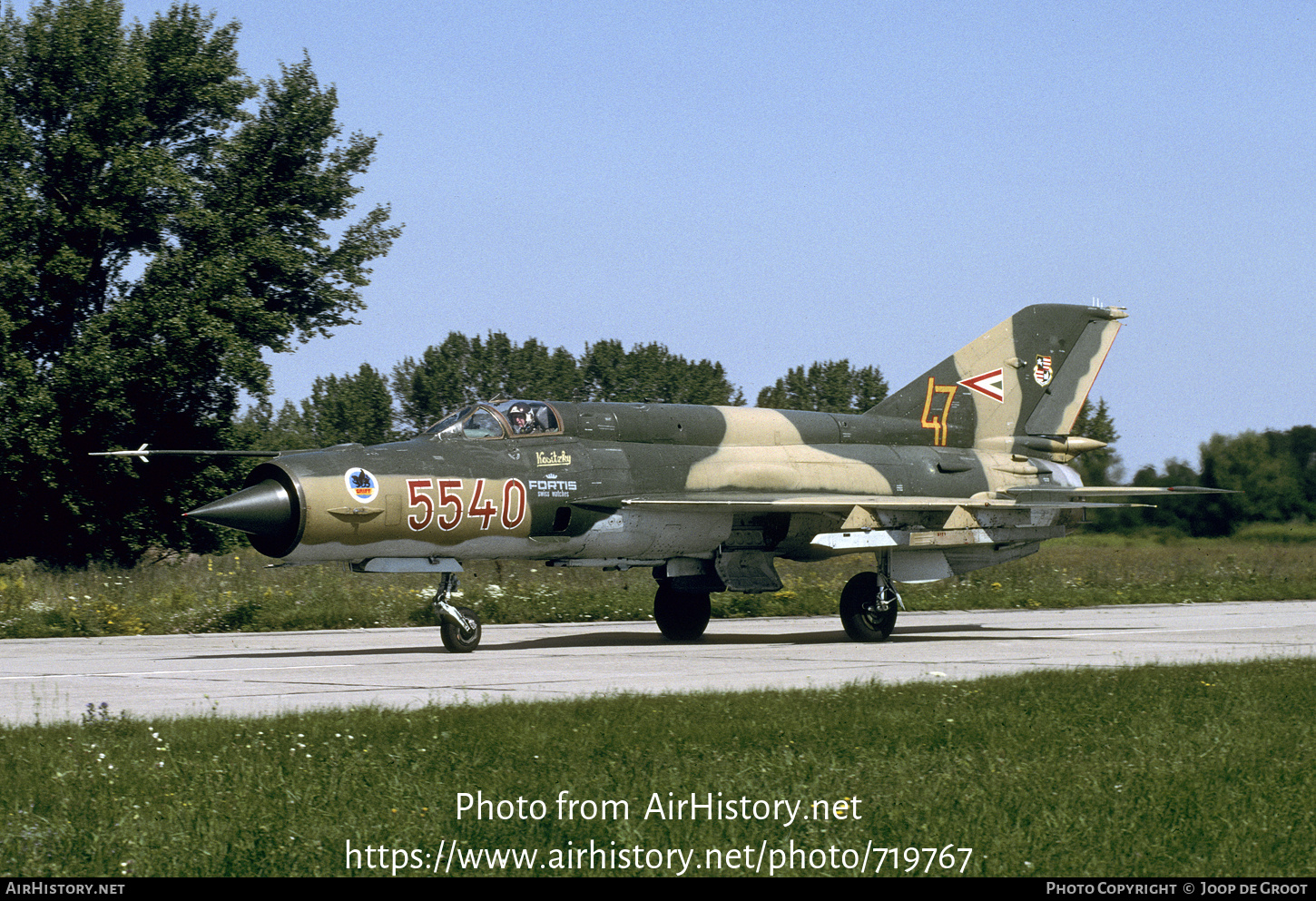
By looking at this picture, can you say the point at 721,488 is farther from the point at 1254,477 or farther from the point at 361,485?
the point at 1254,477

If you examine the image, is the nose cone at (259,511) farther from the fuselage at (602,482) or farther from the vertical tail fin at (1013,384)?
the vertical tail fin at (1013,384)

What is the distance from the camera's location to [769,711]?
30.3 ft

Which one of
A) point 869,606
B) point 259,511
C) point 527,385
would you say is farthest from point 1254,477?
point 527,385

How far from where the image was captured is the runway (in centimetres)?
1092

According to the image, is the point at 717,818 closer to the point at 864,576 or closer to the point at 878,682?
the point at 878,682

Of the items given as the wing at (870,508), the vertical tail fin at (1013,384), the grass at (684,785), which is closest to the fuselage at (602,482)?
the wing at (870,508)

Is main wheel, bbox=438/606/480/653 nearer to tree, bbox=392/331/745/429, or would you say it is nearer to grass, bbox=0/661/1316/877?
grass, bbox=0/661/1316/877

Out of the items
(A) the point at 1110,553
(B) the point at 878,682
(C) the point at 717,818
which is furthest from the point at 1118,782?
(A) the point at 1110,553

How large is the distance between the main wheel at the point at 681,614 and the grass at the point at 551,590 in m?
4.29

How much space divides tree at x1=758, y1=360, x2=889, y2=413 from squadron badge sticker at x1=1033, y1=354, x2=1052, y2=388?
7481 centimetres

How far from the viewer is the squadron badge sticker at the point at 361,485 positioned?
14.7m

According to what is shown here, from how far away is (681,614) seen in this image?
1861cm

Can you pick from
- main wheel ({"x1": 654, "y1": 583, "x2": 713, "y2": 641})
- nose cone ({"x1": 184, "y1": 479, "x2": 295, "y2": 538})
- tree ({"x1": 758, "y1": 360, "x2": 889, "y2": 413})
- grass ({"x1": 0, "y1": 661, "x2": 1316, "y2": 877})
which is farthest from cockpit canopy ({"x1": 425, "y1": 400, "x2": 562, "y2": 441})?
tree ({"x1": 758, "y1": 360, "x2": 889, "y2": 413})
